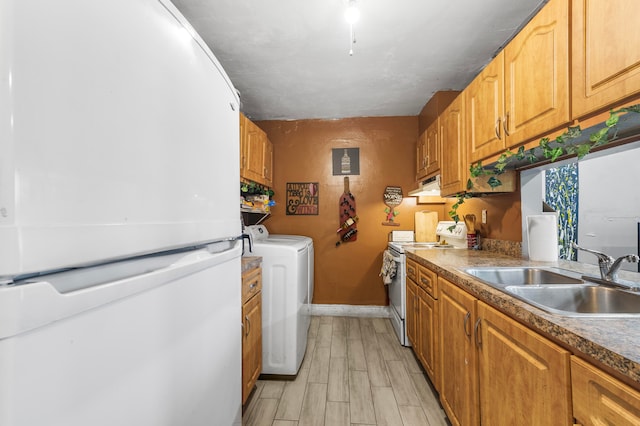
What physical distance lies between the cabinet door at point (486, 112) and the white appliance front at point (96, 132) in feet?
5.22

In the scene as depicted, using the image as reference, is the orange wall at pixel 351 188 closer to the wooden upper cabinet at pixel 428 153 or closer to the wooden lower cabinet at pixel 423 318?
the wooden upper cabinet at pixel 428 153

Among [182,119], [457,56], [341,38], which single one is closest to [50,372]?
[182,119]

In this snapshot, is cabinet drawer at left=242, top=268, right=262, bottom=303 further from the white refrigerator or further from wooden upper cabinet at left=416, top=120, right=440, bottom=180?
wooden upper cabinet at left=416, top=120, right=440, bottom=180

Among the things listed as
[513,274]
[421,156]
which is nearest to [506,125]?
[513,274]

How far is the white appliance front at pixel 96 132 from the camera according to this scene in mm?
325

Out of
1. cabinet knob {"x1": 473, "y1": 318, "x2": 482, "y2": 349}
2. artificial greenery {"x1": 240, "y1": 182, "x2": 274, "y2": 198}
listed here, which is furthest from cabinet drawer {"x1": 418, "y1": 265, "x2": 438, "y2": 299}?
artificial greenery {"x1": 240, "y1": 182, "x2": 274, "y2": 198}

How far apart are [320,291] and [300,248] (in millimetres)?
→ 1300

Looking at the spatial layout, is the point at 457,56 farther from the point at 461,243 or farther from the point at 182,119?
the point at 182,119

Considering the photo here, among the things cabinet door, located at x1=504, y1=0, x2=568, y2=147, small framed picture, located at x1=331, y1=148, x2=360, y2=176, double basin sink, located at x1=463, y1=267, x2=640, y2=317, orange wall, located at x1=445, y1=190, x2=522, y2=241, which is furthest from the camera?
small framed picture, located at x1=331, y1=148, x2=360, y2=176

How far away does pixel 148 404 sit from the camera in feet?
1.74

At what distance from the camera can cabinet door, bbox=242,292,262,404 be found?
1579mm

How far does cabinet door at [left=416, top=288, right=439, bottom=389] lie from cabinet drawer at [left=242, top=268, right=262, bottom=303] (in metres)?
1.17

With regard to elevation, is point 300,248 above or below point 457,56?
below

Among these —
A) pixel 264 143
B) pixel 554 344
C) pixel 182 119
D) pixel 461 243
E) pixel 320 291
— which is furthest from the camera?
pixel 320 291
